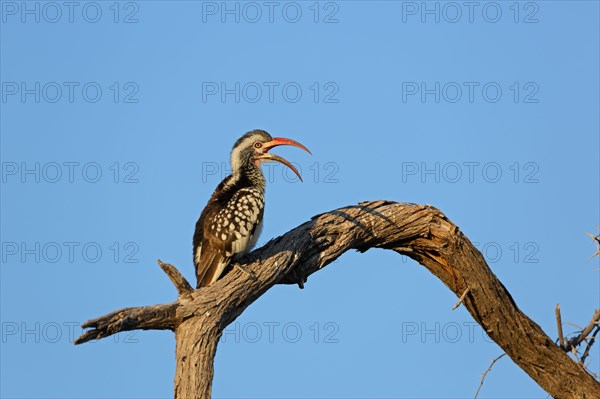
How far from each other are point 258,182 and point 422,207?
142 centimetres

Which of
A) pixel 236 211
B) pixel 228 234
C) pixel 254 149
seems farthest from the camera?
pixel 254 149

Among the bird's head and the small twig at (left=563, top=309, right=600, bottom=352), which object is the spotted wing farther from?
the small twig at (left=563, top=309, right=600, bottom=352)

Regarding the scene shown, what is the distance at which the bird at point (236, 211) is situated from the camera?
6.43 m

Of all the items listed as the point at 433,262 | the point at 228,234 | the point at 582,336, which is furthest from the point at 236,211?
→ the point at 582,336

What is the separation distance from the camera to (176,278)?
553 cm

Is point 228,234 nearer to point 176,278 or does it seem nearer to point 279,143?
point 176,278

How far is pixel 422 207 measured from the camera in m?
6.70

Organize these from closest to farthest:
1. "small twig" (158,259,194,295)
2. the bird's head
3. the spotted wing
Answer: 1. "small twig" (158,259,194,295)
2. the spotted wing
3. the bird's head

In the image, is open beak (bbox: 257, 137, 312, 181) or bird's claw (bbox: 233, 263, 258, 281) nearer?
bird's claw (bbox: 233, 263, 258, 281)

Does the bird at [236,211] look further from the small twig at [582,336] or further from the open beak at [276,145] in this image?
the small twig at [582,336]

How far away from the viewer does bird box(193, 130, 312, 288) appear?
6434 mm

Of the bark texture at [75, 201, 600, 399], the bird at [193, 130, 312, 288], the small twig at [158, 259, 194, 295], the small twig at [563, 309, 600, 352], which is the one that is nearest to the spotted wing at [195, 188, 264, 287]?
the bird at [193, 130, 312, 288]

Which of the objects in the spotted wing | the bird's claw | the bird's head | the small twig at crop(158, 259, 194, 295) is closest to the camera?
the small twig at crop(158, 259, 194, 295)

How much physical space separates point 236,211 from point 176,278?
127 cm
